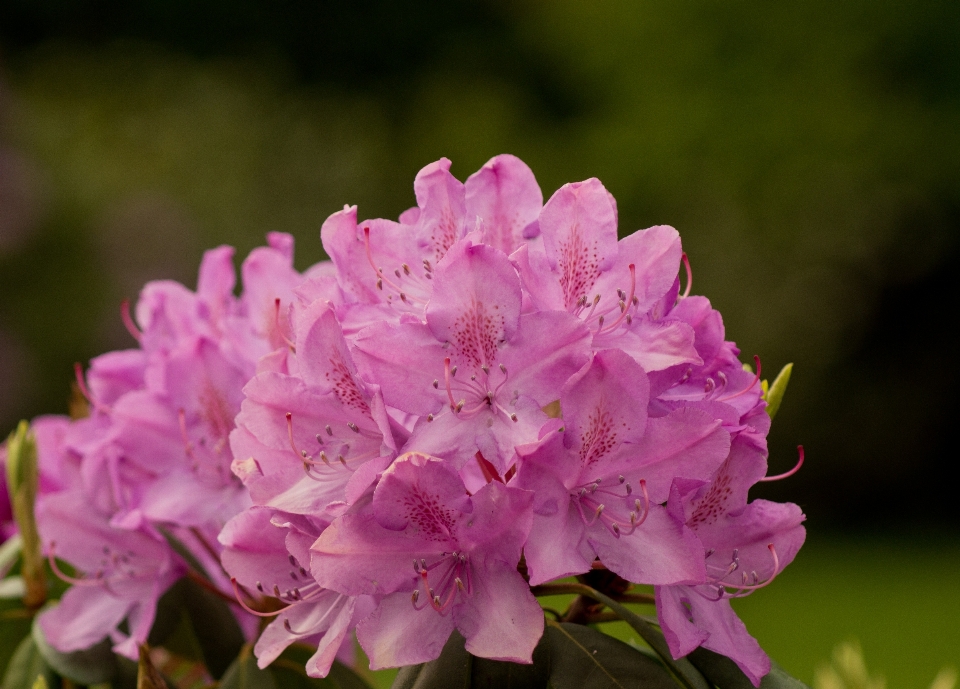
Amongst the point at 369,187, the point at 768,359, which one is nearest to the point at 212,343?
the point at 768,359

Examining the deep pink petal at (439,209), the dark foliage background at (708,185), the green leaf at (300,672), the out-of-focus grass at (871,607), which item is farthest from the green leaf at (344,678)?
the dark foliage background at (708,185)

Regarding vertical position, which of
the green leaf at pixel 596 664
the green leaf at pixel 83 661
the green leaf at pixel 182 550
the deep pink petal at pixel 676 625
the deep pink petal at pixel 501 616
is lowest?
the green leaf at pixel 83 661

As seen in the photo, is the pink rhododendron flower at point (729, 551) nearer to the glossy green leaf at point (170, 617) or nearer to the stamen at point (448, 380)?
the stamen at point (448, 380)

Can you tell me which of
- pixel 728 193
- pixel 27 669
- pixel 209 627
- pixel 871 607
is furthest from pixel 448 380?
pixel 728 193

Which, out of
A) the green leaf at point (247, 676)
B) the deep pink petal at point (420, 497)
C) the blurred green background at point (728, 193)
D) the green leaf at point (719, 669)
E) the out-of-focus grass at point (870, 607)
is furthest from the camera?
the blurred green background at point (728, 193)

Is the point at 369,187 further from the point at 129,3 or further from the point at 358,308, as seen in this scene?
the point at 358,308

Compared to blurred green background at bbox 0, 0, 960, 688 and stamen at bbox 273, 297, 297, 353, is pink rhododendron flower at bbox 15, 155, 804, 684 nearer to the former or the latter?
stamen at bbox 273, 297, 297, 353

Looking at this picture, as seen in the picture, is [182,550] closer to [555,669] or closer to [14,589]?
[14,589]

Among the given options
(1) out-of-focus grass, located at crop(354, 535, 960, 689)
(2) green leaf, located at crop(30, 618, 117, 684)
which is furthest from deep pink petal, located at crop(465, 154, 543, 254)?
(1) out-of-focus grass, located at crop(354, 535, 960, 689)
